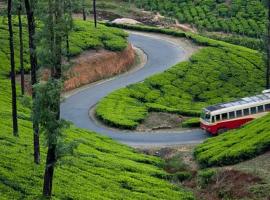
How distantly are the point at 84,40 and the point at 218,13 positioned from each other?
4406cm

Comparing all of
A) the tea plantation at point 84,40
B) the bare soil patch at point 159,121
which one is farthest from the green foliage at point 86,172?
the tea plantation at point 84,40

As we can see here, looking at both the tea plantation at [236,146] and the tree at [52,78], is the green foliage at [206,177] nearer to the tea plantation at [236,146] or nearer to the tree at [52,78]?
the tea plantation at [236,146]

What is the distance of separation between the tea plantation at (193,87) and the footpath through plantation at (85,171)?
29.2 feet

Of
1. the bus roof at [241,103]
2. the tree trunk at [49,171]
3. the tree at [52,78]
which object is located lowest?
the bus roof at [241,103]

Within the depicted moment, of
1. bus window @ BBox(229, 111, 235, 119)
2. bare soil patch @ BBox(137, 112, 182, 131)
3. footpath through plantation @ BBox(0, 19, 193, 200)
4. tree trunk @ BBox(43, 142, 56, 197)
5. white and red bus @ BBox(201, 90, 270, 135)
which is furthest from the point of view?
bare soil patch @ BBox(137, 112, 182, 131)

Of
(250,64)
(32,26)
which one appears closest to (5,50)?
(250,64)

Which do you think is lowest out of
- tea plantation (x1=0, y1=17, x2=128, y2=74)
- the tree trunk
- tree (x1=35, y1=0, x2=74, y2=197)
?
tea plantation (x1=0, y1=17, x2=128, y2=74)

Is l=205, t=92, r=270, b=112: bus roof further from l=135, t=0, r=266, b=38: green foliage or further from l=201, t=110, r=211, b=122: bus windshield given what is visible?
l=135, t=0, r=266, b=38: green foliage

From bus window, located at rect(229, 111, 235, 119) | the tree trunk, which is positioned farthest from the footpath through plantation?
→ bus window, located at rect(229, 111, 235, 119)

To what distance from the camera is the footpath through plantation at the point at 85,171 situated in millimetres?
29766

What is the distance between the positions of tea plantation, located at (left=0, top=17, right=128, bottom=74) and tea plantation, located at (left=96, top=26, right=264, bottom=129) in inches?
358

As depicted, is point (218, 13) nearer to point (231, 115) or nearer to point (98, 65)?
point (98, 65)

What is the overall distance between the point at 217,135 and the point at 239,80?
75.9 feet

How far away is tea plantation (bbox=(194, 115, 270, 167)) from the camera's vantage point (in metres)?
38.4
